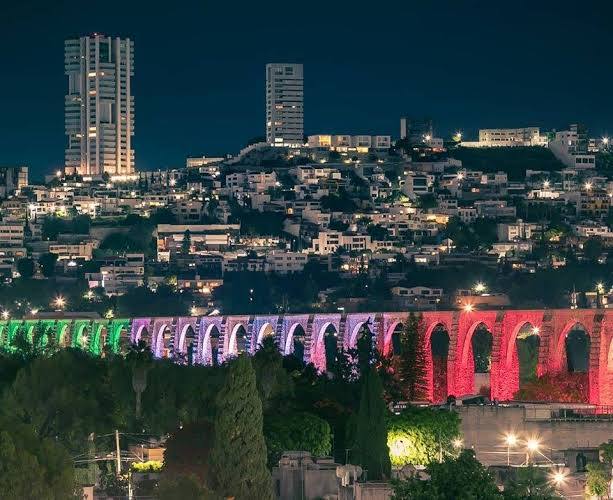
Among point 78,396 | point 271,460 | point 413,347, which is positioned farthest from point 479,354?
point 271,460

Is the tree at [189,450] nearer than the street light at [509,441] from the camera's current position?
Yes

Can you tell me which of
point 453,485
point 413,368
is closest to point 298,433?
point 453,485

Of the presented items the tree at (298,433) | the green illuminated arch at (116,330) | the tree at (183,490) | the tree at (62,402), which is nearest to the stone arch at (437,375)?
the tree at (62,402)

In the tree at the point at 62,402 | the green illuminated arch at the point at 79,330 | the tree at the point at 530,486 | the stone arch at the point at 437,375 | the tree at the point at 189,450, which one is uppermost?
the green illuminated arch at the point at 79,330

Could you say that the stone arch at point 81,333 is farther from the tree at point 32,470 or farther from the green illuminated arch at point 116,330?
the tree at point 32,470

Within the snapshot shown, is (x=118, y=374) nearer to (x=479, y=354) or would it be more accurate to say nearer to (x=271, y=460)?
(x=271, y=460)

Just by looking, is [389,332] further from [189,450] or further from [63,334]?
[189,450]
